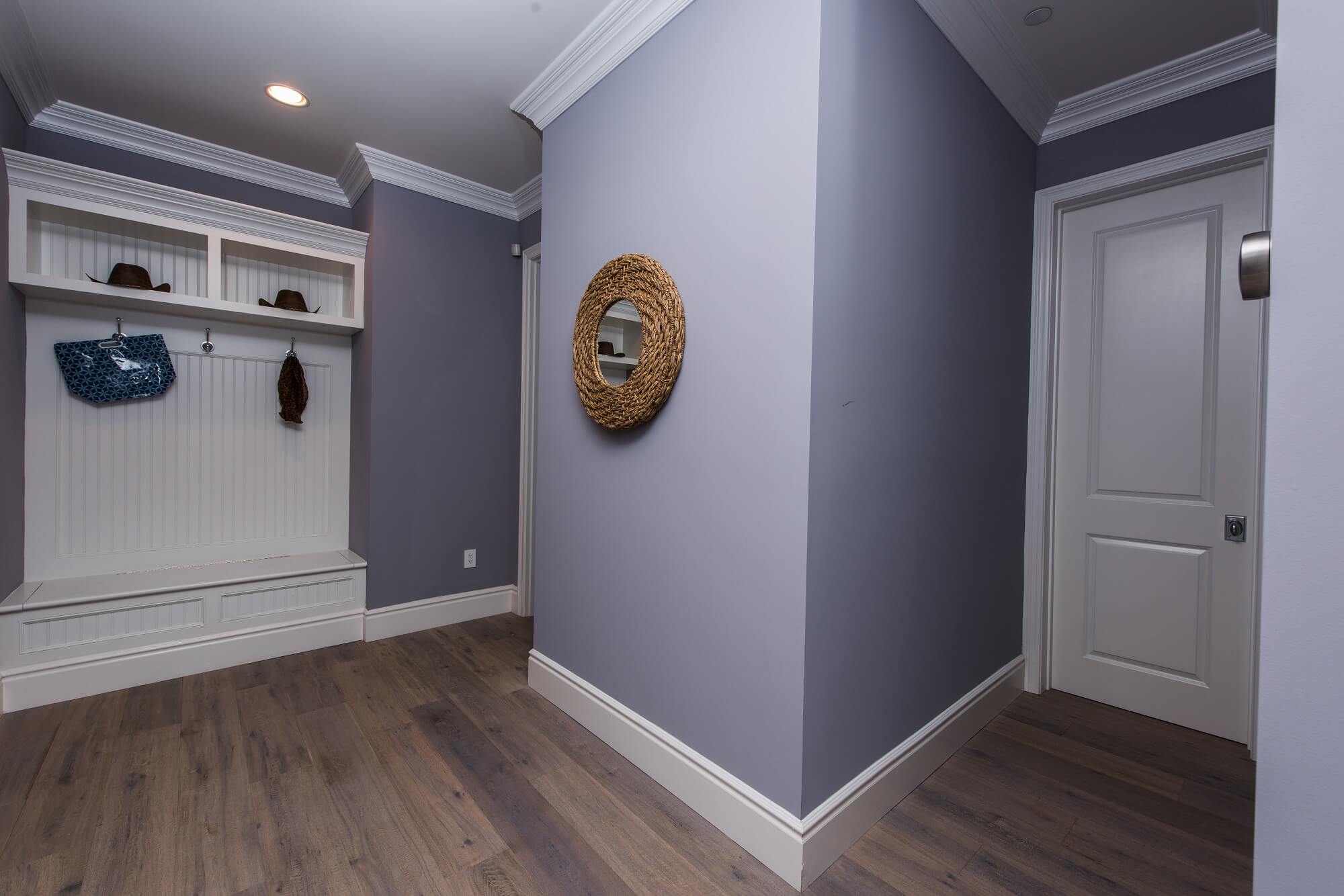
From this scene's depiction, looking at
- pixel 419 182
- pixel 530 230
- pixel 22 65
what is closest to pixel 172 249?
pixel 22 65

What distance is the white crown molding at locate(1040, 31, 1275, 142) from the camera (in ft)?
6.57

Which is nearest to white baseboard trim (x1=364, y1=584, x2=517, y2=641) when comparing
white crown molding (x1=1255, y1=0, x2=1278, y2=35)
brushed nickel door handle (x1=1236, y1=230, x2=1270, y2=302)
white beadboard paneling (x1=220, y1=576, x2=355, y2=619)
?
white beadboard paneling (x1=220, y1=576, x2=355, y2=619)

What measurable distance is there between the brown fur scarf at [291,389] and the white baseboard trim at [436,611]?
1129mm

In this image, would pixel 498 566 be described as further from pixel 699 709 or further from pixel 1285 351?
pixel 1285 351

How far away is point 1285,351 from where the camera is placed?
550mm

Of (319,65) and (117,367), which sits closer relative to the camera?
(319,65)

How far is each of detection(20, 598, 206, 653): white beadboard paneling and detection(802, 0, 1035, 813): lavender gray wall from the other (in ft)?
9.24

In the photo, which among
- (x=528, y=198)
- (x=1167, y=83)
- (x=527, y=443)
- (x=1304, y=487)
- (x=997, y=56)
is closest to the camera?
(x=1304, y=487)

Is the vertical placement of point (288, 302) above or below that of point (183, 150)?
below

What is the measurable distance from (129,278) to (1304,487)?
12.1 ft

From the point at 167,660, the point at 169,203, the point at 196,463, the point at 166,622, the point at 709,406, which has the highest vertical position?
the point at 169,203

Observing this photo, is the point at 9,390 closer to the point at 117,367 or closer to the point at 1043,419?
the point at 117,367

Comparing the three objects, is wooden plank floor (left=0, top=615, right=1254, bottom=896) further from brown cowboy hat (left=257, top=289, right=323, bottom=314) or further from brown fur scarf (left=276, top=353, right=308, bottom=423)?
brown cowboy hat (left=257, top=289, right=323, bottom=314)

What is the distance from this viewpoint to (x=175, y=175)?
9.52ft
